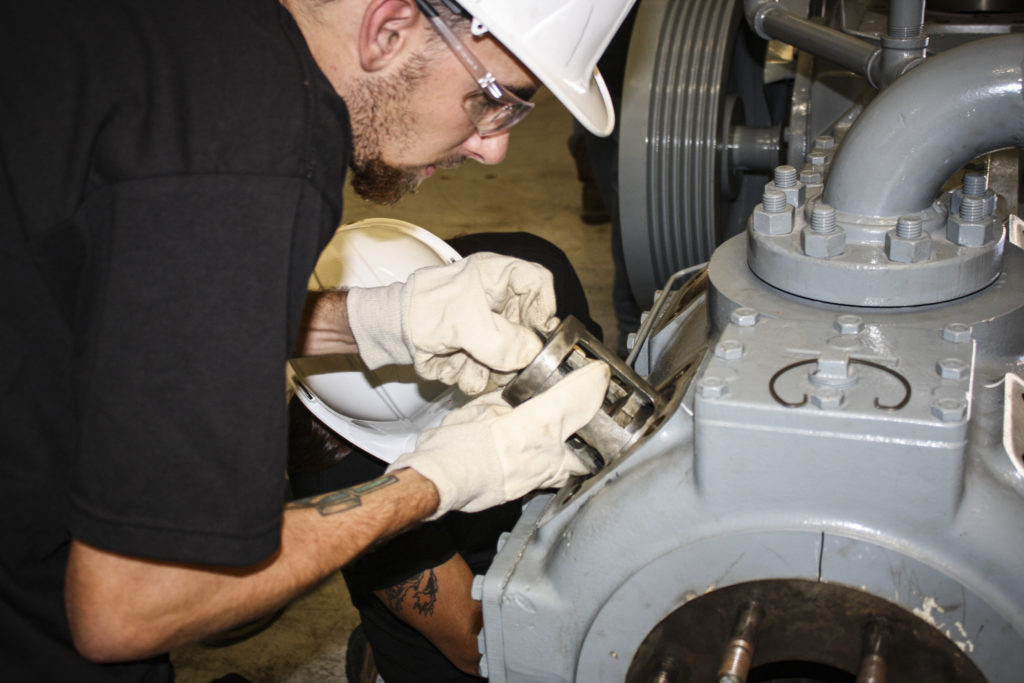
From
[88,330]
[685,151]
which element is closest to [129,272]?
[88,330]

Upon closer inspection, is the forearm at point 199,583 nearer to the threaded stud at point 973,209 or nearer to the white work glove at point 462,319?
the white work glove at point 462,319

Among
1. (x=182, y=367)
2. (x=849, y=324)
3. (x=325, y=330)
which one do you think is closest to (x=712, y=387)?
(x=849, y=324)

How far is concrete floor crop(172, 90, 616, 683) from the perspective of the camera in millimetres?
2240

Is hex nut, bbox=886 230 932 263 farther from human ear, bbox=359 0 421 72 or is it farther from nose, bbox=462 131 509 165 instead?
human ear, bbox=359 0 421 72

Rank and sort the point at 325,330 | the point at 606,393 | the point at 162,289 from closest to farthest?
1. the point at 162,289
2. the point at 606,393
3. the point at 325,330

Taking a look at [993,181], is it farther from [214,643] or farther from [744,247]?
[214,643]

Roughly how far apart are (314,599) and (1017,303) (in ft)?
6.13

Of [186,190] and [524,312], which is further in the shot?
[524,312]

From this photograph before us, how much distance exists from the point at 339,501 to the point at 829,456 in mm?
547

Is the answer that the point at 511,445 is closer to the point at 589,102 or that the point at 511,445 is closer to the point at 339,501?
the point at 339,501

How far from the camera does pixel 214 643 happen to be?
2.27m

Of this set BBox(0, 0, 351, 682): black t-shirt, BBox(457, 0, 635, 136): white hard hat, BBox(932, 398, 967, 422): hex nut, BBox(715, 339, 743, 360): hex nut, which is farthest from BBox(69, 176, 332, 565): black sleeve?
BBox(932, 398, 967, 422): hex nut

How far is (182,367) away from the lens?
0.80m

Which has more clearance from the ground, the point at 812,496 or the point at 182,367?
the point at 182,367
